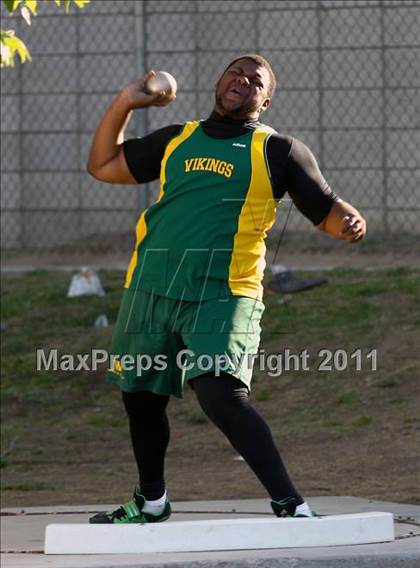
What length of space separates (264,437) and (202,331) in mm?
392

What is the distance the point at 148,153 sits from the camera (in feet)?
16.4

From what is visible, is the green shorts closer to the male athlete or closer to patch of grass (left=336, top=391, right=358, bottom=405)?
the male athlete

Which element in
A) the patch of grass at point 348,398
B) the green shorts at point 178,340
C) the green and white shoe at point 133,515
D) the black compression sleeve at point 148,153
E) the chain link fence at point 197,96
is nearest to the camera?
the green shorts at point 178,340

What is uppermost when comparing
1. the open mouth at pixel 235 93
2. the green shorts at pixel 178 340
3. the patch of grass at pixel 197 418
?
the open mouth at pixel 235 93

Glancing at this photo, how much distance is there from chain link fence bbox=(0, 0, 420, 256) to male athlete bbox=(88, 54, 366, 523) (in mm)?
5538

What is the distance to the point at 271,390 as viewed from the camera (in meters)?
9.09

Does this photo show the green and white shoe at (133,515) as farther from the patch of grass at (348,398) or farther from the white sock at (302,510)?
the patch of grass at (348,398)

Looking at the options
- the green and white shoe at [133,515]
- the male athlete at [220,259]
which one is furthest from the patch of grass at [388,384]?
the male athlete at [220,259]

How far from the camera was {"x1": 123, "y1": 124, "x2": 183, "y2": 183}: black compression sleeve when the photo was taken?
4.97 m

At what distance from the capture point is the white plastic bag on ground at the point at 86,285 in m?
10.6

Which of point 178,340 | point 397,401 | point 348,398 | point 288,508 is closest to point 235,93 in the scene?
point 178,340

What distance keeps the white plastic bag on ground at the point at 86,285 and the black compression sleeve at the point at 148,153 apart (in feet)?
18.2

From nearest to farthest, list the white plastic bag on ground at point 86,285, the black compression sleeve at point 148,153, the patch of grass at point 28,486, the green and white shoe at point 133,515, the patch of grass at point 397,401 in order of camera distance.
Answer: the black compression sleeve at point 148,153
the green and white shoe at point 133,515
the patch of grass at point 28,486
the patch of grass at point 397,401
the white plastic bag on ground at point 86,285

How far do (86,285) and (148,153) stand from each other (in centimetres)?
565
